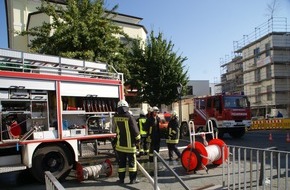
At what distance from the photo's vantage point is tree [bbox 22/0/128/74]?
57.7 ft

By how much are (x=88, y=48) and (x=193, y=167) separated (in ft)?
35.8

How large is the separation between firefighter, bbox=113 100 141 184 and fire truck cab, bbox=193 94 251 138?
39.3 ft

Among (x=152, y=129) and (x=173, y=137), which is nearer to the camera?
(x=173, y=137)

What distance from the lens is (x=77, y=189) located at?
7.74 m

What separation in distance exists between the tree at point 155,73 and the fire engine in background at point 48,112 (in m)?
16.0

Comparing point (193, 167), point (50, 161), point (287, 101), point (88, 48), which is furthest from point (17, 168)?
point (287, 101)

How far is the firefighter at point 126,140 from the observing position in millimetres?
8047

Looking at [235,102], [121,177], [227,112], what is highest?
[235,102]

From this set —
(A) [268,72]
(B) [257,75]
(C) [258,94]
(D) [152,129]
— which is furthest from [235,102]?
(B) [257,75]

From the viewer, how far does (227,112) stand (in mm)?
19281

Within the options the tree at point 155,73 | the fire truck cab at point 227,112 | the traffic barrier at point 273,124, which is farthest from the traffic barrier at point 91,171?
the traffic barrier at point 273,124

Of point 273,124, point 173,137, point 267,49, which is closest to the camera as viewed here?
point 173,137

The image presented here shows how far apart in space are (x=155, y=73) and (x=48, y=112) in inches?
726

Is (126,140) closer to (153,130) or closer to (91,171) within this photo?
(91,171)
